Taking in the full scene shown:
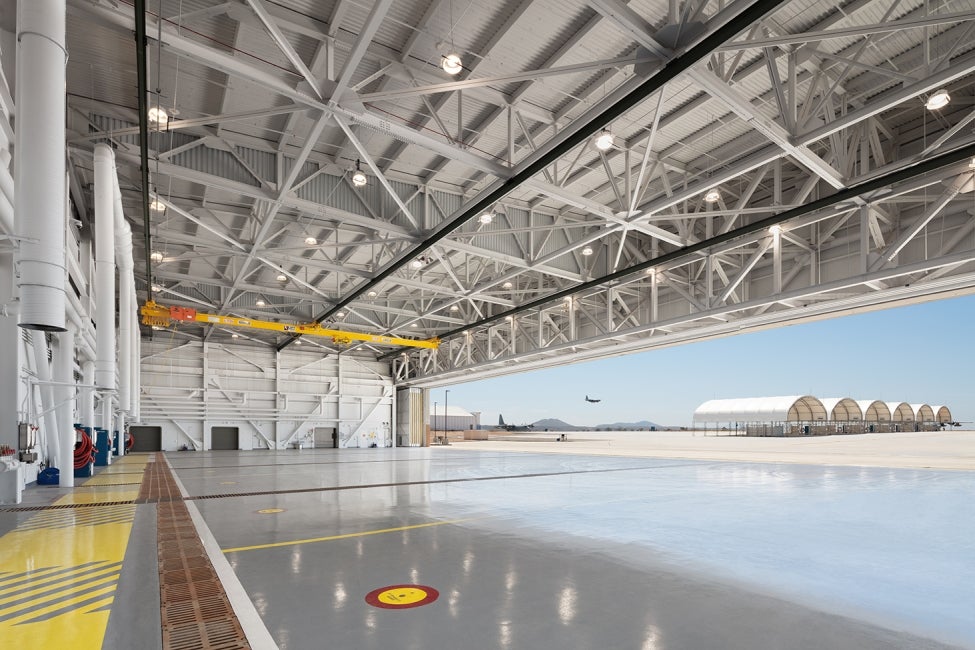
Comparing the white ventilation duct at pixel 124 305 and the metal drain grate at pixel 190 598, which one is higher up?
the white ventilation duct at pixel 124 305

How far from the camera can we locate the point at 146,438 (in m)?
39.5

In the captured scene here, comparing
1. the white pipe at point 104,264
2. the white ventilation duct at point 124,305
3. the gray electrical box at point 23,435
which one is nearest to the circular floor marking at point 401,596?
the gray electrical box at point 23,435

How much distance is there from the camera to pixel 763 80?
13.2m

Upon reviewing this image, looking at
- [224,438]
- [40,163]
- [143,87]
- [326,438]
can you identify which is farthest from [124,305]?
[326,438]

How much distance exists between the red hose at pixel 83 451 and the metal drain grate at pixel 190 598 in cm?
1057

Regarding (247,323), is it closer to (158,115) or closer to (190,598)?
(158,115)

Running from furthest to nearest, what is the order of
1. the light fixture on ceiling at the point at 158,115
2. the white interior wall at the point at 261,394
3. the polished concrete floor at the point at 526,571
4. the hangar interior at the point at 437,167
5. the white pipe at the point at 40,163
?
1. the white interior wall at the point at 261,394
2. the light fixture on ceiling at the point at 158,115
3. the hangar interior at the point at 437,167
4. the white pipe at the point at 40,163
5. the polished concrete floor at the point at 526,571

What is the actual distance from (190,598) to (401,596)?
1.94 meters

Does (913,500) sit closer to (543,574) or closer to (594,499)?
(594,499)

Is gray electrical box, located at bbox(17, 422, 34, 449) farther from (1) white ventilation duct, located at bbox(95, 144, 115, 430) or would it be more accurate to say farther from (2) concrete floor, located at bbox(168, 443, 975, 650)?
(1) white ventilation duct, located at bbox(95, 144, 115, 430)

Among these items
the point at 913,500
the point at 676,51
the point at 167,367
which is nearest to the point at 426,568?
the point at 676,51

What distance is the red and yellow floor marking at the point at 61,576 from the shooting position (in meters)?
4.27

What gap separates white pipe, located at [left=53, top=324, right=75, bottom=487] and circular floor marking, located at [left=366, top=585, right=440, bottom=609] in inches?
453

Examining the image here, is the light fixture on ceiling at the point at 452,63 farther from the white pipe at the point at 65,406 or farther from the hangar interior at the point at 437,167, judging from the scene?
the white pipe at the point at 65,406
